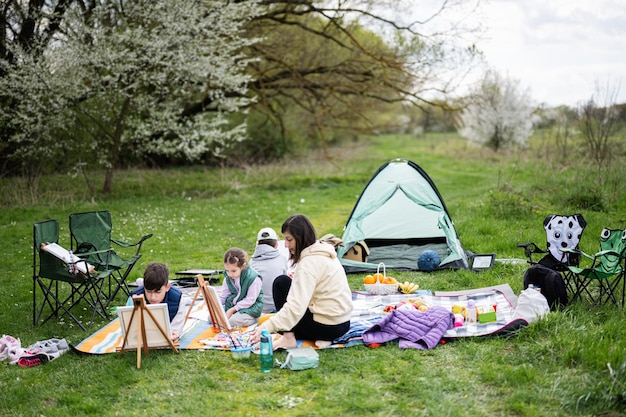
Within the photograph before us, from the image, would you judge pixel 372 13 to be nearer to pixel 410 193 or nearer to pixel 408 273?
pixel 410 193

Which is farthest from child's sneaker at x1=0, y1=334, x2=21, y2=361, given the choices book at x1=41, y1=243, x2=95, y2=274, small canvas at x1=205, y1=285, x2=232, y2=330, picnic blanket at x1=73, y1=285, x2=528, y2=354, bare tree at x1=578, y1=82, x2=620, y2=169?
bare tree at x1=578, y1=82, x2=620, y2=169

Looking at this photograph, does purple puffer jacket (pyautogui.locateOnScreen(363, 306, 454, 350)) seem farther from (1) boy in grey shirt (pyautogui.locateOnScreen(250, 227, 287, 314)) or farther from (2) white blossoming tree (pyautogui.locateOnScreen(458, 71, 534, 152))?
(2) white blossoming tree (pyautogui.locateOnScreen(458, 71, 534, 152))

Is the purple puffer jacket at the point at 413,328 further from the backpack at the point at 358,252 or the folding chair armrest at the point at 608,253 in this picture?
the backpack at the point at 358,252

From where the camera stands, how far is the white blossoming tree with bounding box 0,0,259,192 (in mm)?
12125

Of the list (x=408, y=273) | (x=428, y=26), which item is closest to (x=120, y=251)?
(x=408, y=273)

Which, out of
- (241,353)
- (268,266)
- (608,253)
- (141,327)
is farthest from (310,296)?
(608,253)

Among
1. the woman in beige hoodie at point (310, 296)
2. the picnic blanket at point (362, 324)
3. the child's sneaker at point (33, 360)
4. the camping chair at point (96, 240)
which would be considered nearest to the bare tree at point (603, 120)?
the picnic blanket at point (362, 324)

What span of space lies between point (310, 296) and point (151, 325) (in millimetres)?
1269

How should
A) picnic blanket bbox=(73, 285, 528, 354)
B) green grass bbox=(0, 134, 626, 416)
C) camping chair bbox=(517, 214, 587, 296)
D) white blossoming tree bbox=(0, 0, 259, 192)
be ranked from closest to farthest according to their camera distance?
green grass bbox=(0, 134, 626, 416), picnic blanket bbox=(73, 285, 528, 354), camping chair bbox=(517, 214, 587, 296), white blossoming tree bbox=(0, 0, 259, 192)

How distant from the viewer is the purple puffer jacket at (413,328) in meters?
4.95

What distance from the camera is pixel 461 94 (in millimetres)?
14867

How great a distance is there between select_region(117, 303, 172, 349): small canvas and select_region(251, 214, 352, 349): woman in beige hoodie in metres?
0.72

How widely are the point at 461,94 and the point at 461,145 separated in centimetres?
1298

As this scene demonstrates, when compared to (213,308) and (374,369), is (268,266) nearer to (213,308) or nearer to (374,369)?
(213,308)
